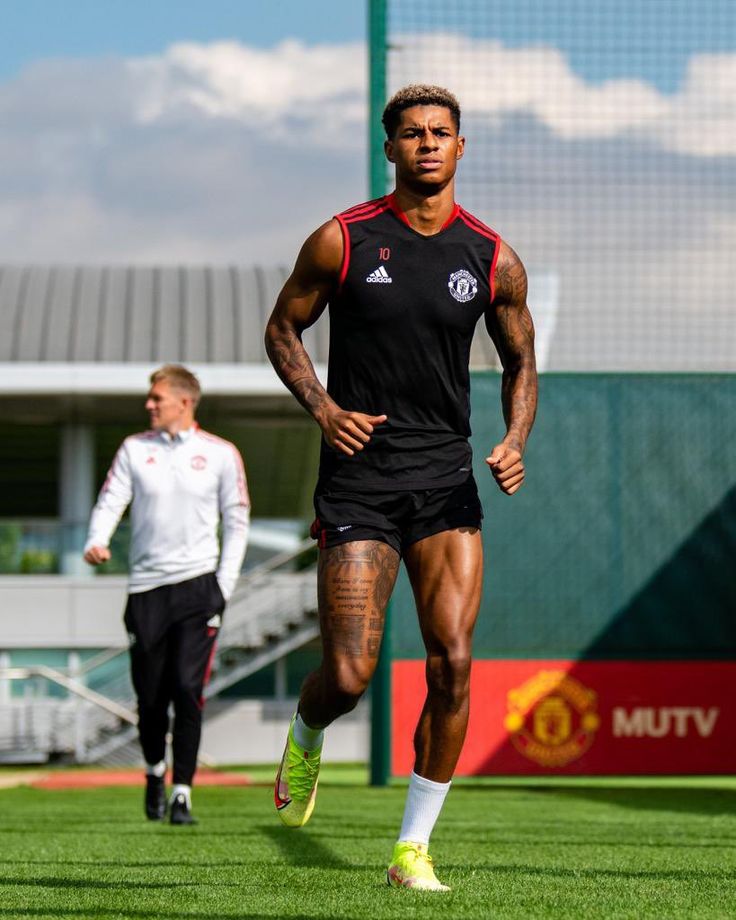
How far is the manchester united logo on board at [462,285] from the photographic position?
188 inches

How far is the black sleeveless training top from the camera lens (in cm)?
474

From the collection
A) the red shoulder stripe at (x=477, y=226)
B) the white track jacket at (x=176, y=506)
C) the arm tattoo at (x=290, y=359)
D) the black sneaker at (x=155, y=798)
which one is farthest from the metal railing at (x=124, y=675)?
the red shoulder stripe at (x=477, y=226)

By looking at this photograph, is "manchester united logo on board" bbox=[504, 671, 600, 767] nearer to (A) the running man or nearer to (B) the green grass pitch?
(B) the green grass pitch

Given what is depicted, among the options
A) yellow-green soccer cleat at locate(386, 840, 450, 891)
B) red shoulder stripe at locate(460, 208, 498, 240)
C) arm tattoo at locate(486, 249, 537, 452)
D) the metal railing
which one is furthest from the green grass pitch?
the metal railing

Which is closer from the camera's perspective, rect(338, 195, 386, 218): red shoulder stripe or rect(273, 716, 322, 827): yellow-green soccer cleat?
rect(338, 195, 386, 218): red shoulder stripe

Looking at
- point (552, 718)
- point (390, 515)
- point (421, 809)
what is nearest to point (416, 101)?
point (390, 515)

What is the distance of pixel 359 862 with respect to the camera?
18.6 ft

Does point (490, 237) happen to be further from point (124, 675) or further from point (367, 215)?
point (124, 675)

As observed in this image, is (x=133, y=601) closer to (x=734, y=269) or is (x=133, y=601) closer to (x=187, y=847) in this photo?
(x=187, y=847)

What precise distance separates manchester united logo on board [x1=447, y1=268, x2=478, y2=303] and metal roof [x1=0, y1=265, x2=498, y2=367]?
911 inches

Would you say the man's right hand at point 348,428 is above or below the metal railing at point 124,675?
above

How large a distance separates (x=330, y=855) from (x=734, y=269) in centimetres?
695

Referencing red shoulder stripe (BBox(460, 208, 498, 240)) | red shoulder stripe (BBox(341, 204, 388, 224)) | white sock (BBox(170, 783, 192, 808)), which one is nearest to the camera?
red shoulder stripe (BBox(341, 204, 388, 224))

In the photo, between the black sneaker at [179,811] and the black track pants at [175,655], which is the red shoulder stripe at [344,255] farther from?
the black sneaker at [179,811]
